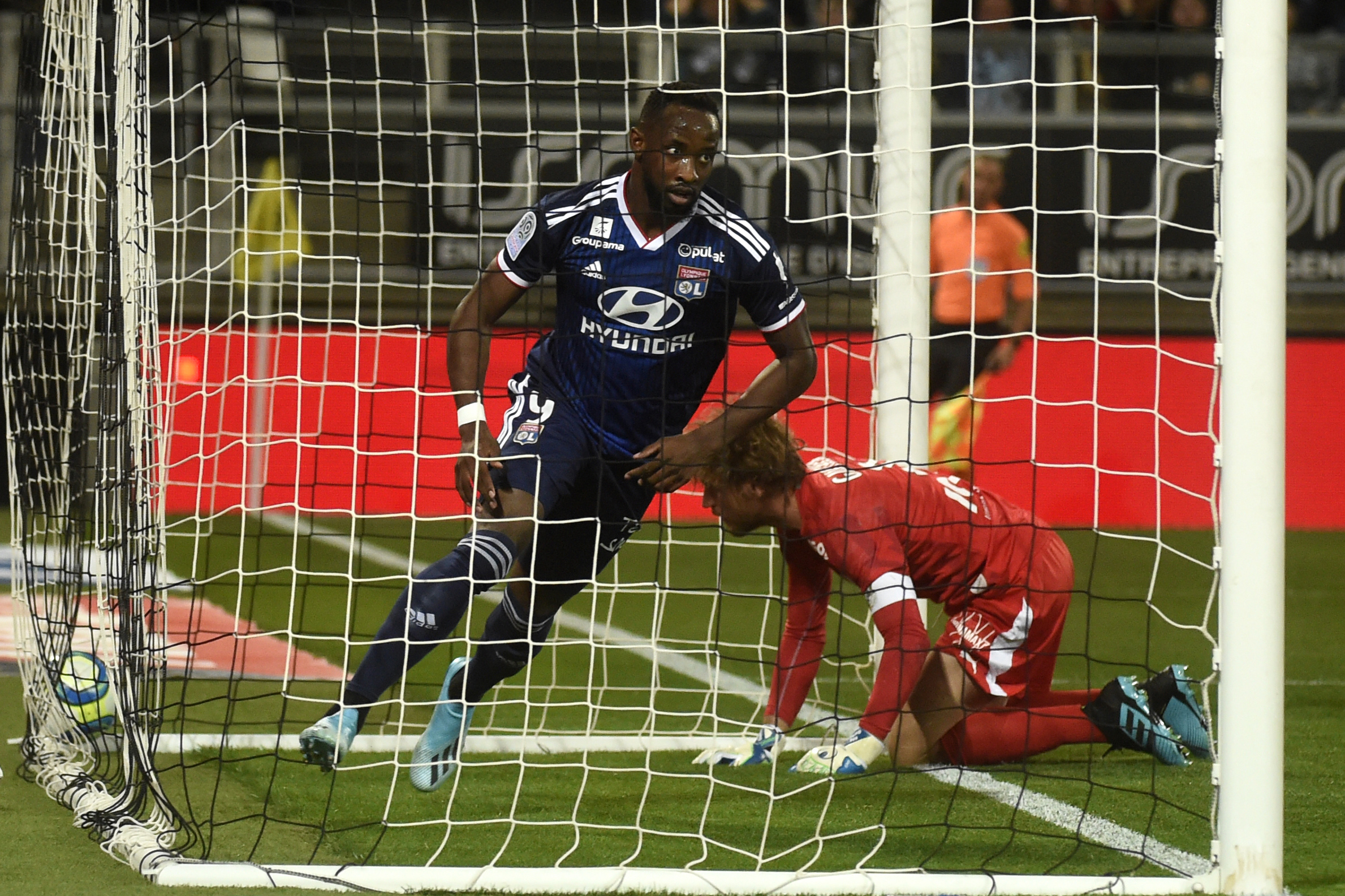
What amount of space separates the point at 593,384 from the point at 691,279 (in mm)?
352

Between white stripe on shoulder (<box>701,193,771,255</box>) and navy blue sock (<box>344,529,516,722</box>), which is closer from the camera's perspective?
navy blue sock (<box>344,529,516,722</box>)

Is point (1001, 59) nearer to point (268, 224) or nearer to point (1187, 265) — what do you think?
point (1187, 265)

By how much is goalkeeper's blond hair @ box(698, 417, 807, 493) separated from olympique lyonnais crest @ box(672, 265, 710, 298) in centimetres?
37

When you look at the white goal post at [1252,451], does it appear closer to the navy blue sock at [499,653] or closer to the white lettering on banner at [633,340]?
the white lettering on banner at [633,340]

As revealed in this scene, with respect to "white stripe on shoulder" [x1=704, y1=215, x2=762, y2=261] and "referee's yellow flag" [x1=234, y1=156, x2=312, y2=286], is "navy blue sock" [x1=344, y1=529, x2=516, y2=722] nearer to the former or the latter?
"white stripe on shoulder" [x1=704, y1=215, x2=762, y2=261]

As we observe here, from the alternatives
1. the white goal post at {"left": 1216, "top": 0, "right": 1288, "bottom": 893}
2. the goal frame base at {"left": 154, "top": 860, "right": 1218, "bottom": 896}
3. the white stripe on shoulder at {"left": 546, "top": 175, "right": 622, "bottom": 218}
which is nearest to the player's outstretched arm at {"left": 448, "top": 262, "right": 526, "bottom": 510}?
the white stripe on shoulder at {"left": 546, "top": 175, "right": 622, "bottom": 218}

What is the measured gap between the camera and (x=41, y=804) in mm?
3863

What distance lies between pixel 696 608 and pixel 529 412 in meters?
3.55

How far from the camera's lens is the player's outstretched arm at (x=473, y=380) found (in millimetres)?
3766

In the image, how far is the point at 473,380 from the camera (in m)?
3.81

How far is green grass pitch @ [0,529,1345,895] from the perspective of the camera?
3379 millimetres

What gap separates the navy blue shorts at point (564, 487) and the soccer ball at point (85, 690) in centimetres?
119

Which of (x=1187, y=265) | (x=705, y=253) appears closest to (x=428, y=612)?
(x=705, y=253)

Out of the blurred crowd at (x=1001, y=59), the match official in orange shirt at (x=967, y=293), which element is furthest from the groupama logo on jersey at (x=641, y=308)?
the blurred crowd at (x=1001, y=59)
